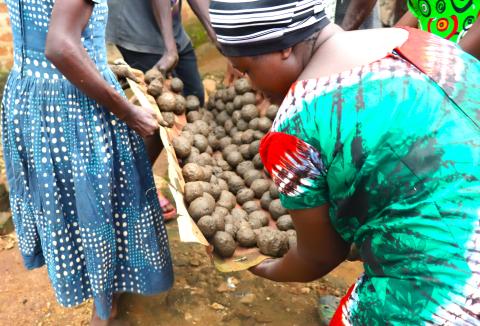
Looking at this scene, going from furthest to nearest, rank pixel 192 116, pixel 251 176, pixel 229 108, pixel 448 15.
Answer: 1. pixel 229 108
2. pixel 192 116
3. pixel 251 176
4. pixel 448 15

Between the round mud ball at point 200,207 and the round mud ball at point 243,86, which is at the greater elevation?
the round mud ball at point 243,86

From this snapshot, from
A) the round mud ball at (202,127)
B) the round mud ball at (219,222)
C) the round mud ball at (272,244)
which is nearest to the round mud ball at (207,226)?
the round mud ball at (219,222)

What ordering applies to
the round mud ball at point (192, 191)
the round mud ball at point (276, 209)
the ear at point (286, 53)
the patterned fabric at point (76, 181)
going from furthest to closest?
the round mud ball at point (276, 209) < the round mud ball at point (192, 191) < the patterned fabric at point (76, 181) < the ear at point (286, 53)

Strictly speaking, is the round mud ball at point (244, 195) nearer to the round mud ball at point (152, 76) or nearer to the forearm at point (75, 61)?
the round mud ball at point (152, 76)

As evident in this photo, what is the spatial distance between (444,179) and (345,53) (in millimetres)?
411

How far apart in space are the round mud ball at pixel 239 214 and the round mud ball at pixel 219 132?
2.77 ft

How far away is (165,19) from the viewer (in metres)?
3.30

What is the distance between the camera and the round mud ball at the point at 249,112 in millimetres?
3342

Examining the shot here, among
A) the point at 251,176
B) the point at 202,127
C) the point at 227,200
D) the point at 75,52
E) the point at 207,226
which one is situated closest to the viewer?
the point at 75,52

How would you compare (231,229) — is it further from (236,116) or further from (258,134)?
(236,116)

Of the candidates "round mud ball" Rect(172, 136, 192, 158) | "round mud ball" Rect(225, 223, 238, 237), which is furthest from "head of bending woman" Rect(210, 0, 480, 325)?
"round mud ball" Rect(172, 136, 192, 158)

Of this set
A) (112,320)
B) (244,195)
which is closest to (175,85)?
(244,195)

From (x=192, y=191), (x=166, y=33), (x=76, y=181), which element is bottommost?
(x=192, y=191)

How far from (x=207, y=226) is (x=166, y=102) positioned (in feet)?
3.16
